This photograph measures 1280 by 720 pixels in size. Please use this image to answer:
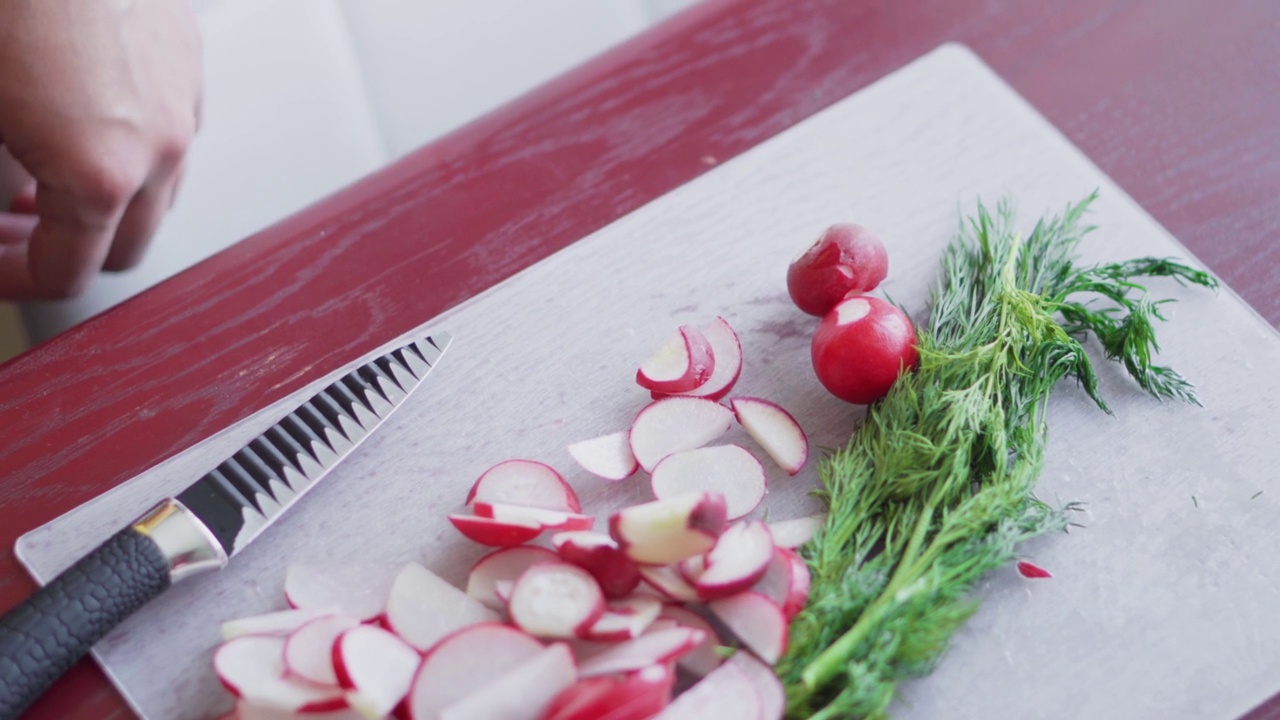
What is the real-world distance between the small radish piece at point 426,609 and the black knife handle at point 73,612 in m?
0.23

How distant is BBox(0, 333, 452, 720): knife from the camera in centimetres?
105

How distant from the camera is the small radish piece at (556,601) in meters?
1.05

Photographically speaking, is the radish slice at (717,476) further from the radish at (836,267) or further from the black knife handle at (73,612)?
the black knife handle at (73,612)

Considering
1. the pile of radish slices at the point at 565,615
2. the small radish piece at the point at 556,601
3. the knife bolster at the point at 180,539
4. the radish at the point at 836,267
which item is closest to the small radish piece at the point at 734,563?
the pile of radish slices at the point at 565,615

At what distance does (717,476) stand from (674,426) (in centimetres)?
8

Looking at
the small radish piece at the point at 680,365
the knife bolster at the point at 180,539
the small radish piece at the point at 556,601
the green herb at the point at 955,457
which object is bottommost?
the green herb at the point at 955,457

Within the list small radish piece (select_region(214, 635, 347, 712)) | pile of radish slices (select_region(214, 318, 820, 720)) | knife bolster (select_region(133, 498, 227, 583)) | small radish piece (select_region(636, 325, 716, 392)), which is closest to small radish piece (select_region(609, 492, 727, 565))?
pile of radish slices (select_region(214, 318, 820, 720))

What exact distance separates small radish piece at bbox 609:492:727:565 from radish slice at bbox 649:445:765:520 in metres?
0.11

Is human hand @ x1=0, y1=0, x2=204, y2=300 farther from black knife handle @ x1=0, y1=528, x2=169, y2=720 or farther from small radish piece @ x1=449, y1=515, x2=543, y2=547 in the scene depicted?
Answer: small radish piece @ x1=449, y1=515, x2=543, y2=547

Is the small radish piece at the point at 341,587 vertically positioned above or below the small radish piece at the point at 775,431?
above

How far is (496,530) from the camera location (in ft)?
3.74

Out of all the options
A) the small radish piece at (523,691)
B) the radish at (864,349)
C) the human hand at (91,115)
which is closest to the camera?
the small radish piece at (523,691)

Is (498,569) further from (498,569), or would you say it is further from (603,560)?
(603,560)

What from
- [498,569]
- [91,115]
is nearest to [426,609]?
[498,569]
